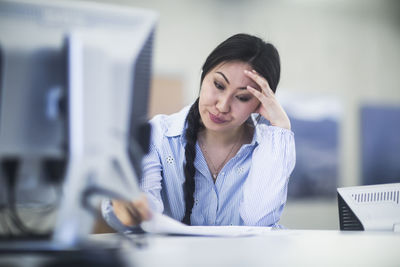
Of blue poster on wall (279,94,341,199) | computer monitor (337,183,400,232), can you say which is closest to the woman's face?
computer monitor (337,183,400,232)

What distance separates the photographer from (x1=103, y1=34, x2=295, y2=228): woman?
1.34 m

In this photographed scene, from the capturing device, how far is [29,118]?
66cm

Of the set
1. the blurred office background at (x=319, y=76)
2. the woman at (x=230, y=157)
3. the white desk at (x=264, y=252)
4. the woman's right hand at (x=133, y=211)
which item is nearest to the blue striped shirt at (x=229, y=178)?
the woman at (x=230, y=157)

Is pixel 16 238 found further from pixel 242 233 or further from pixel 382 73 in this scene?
pixel 382 73

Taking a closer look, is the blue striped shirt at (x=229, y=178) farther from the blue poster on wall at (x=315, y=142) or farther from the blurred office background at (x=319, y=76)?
the blue poster on wall at (x=315, y=142)

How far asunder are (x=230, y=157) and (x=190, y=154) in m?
0.18

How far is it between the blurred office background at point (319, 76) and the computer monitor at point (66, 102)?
277 centimetres

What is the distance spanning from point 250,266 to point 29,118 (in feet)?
1.46

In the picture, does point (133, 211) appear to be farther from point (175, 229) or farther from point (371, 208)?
point (371, 208)

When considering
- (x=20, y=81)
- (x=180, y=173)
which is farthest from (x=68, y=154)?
(x=180, y=173)

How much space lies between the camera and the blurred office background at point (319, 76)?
139 inches

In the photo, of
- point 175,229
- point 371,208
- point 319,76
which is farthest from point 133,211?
point 319,76

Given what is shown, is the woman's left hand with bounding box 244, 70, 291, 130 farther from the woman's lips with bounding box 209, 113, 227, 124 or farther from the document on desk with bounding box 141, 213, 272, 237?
the document on desk with bounding box 141, 213, 272, 237

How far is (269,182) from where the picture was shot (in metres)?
1.33
